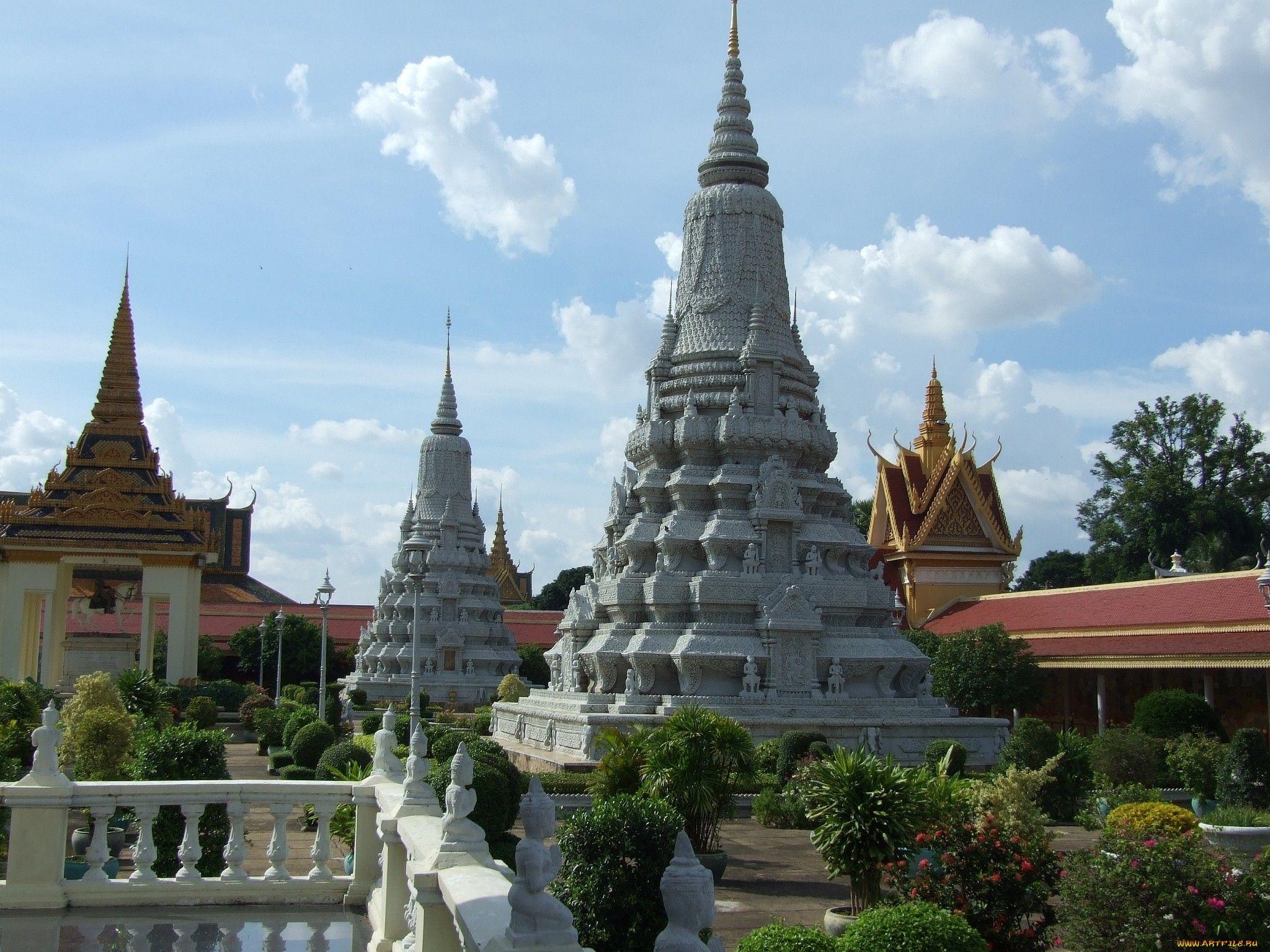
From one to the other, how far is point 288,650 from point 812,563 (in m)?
34.0

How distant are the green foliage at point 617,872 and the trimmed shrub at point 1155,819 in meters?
4.18

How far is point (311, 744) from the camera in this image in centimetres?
2314

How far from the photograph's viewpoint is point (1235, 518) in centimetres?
4584

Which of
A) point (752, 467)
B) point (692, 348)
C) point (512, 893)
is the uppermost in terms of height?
point (692, 348)

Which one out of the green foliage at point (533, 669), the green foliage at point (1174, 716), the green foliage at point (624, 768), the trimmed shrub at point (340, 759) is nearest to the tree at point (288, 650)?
the green foliage at point (533, 669)

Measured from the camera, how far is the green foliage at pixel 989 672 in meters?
33.7

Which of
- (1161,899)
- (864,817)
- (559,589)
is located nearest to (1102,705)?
(864,817)

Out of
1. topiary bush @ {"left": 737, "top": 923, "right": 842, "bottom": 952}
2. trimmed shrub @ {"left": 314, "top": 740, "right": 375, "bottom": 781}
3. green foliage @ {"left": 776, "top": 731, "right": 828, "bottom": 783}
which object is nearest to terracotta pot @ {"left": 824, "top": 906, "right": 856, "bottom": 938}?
topiary bush @ {"left": 737, "top": 923, "right": 842, "bottom": 952}

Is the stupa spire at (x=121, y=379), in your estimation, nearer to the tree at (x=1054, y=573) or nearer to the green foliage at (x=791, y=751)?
the green foliage at (x=791, y=751)

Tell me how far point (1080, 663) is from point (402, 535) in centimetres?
→ 3166

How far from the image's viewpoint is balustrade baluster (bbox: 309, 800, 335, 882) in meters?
10.2

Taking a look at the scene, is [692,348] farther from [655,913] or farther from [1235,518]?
[1235,518]

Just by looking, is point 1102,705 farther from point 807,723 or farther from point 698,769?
point 698,769

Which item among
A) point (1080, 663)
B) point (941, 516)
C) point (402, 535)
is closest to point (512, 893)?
point (1080, 663)
